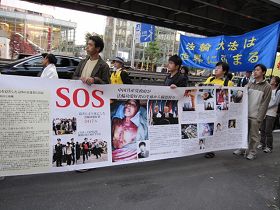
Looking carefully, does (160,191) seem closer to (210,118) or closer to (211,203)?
(211,203)

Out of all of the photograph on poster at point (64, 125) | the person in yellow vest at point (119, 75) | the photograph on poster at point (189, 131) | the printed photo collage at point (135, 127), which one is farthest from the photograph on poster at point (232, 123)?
the photograph on poster at point (64, 125)

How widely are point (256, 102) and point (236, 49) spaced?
2.57m

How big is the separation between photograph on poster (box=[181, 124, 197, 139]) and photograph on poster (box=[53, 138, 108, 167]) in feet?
4.59

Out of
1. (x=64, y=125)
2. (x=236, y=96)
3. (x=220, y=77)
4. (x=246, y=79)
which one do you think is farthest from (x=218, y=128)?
(x=246, y=79)

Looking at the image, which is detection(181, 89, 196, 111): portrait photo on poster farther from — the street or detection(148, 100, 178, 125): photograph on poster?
the street

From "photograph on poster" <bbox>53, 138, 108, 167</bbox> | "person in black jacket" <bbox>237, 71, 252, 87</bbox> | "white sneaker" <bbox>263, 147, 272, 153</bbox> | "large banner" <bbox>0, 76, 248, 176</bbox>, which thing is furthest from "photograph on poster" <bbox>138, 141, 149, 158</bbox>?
"person in black jacket" <bbox>237, 71, 252, 87</bbox>

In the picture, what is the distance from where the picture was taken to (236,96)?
5.80 metres

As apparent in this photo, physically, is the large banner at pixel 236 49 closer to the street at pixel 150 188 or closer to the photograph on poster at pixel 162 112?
the street at pixel 150 188

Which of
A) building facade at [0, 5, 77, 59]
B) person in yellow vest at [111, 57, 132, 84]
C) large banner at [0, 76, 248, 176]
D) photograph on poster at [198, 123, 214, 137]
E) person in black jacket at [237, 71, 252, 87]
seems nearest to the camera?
large banner at [0, 76, 248, 176]

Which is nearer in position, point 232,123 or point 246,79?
point 232,123

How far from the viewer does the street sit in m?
3.53

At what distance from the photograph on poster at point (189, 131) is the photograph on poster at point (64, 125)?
181 centimetres

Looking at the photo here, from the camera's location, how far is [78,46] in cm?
6425

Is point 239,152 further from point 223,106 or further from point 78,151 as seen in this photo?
point 78,151
